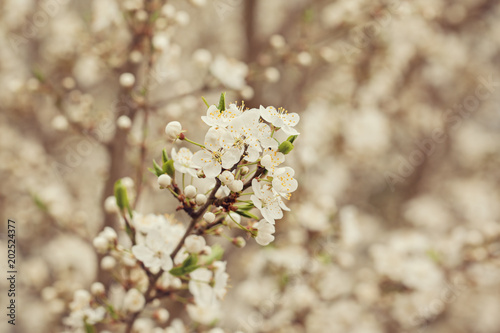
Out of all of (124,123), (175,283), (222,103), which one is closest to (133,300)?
(175,283)

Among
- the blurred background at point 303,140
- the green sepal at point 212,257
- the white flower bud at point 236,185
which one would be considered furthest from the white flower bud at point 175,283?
the blurred background at point 303,140

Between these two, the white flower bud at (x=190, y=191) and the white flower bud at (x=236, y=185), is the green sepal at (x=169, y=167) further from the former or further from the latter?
the white flower bud at (x=236, y=185)

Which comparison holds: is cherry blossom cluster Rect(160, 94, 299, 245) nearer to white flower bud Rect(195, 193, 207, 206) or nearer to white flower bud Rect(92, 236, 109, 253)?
white flower bud Rect(195, 193, 207, 206)

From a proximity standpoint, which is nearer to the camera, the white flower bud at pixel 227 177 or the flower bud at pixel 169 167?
the white flower bud at pixel 227 177

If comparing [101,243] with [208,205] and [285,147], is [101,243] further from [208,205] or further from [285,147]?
[285,147]

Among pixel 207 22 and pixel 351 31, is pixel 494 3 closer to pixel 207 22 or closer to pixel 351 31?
pixel 351 31

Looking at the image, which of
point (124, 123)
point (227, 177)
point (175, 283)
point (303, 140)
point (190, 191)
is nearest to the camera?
point (227, 177)
